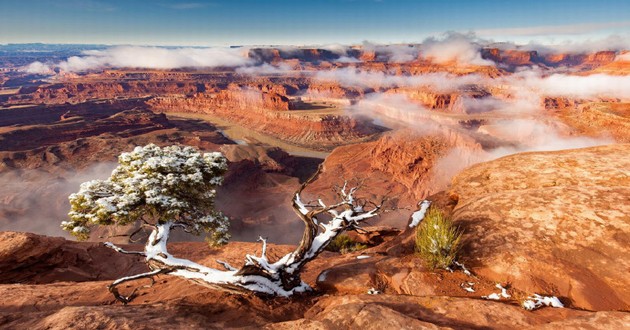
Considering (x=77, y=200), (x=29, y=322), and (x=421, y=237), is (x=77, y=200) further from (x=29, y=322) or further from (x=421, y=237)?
(x=421, y=237)

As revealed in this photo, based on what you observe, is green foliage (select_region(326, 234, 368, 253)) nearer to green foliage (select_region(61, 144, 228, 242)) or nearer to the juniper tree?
green foliage (select_region(61, 144, 228, 242))

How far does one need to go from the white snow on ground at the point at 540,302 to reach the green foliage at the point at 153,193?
33.0 ft

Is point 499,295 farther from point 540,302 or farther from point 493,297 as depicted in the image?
point 540,302

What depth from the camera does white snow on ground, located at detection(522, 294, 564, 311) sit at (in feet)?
22.6

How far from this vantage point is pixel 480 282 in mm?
8453

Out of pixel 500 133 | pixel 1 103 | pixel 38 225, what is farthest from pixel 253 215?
pixel 1 103

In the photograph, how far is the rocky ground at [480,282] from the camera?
6.49 m

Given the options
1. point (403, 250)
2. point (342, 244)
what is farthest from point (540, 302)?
point (342, 244)

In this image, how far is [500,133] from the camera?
261ft

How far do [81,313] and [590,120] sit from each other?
6549cm

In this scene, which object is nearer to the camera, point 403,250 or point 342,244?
point 403,250

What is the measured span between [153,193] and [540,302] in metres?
11.1

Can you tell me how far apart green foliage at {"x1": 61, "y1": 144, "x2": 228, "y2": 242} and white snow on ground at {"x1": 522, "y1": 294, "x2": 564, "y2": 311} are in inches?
397

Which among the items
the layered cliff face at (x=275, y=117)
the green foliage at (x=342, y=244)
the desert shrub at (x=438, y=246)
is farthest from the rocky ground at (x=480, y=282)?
the layered cliff face at (x=275, y=117)
